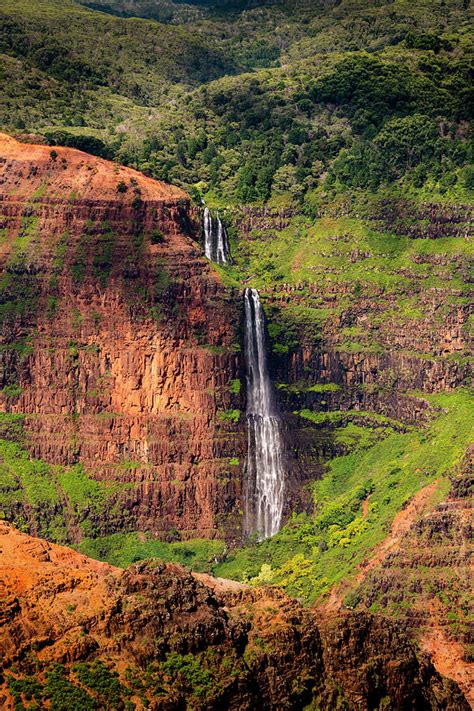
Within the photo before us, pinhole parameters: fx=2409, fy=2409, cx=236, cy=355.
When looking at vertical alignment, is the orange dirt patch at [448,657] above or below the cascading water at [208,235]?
below

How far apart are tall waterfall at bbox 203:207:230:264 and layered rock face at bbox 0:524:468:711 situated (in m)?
56.0

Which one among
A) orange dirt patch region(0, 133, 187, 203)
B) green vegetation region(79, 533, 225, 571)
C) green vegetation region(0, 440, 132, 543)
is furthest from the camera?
orange dirt patch region(0, 133, 187, 203)

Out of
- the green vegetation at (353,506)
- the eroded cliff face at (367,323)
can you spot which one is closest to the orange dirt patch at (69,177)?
the eroded cliff face at (367,323)

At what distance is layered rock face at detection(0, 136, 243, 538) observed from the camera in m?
119

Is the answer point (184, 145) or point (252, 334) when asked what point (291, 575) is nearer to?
point (252, 334)

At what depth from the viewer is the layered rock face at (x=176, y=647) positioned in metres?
70.1

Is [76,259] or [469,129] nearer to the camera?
[76,259]

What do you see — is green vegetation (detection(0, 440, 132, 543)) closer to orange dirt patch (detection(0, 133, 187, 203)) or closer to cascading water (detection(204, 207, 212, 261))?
orange dirt patch (detection(0, 133, 187, 203))

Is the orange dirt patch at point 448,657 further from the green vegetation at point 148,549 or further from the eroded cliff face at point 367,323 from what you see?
the eroded cliff face at point 367,323

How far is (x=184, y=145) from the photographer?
145 metres

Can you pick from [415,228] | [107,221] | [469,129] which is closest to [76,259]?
[107,221]

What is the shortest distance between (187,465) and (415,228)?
2057 centimetres

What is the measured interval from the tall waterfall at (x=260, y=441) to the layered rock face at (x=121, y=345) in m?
1.16

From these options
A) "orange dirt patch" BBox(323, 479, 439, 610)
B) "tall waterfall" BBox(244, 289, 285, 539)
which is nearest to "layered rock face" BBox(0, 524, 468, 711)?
"orange dirt patch" BBox(323, 479, 439, 610)
